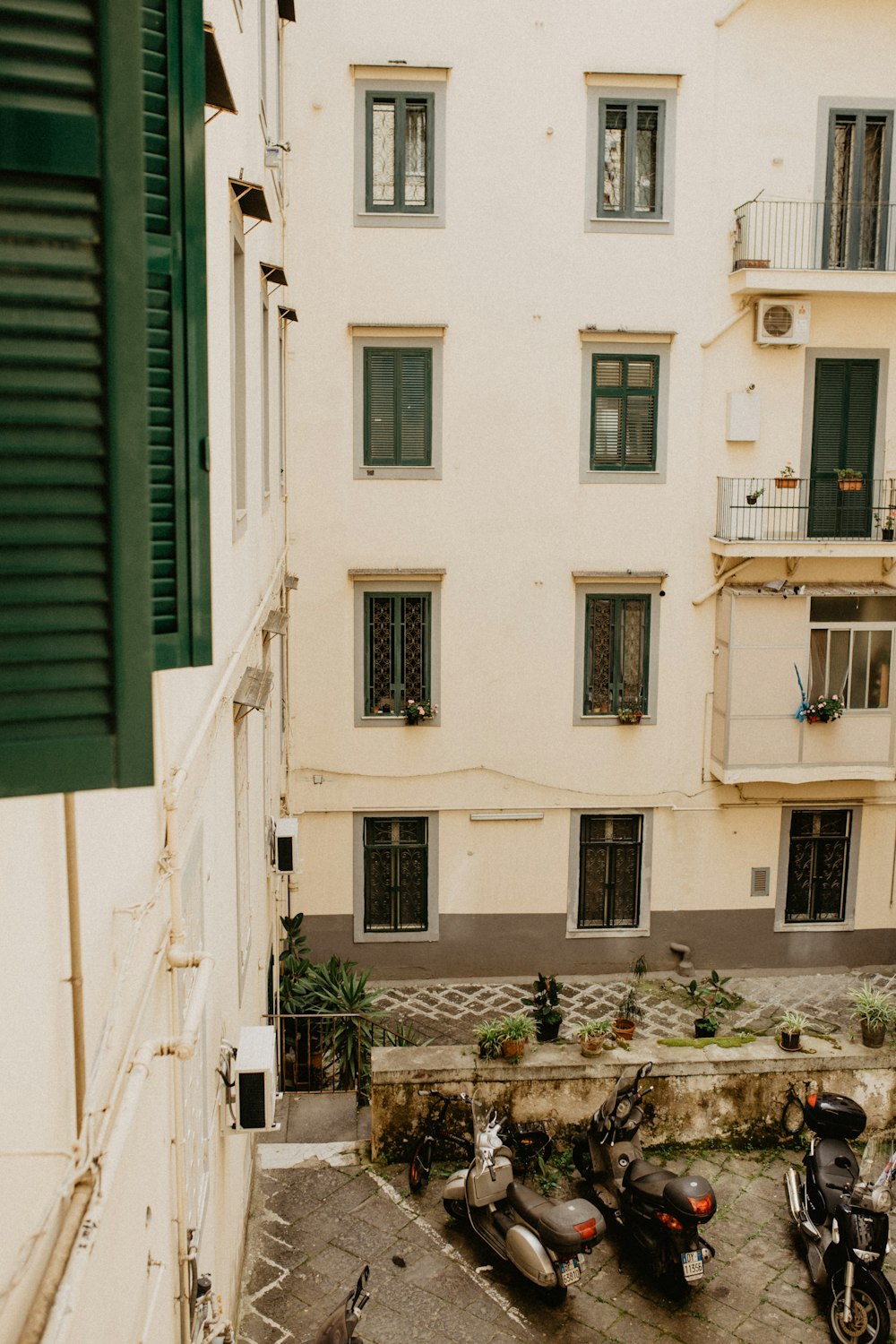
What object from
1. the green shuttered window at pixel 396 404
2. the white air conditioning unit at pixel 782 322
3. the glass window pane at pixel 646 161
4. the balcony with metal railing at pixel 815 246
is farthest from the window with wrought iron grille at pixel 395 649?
the balcony with metal railing at pixel 815 246

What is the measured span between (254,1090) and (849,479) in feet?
38.9

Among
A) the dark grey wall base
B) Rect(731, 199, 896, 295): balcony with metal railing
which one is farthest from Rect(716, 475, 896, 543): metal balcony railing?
the dark grey wall base

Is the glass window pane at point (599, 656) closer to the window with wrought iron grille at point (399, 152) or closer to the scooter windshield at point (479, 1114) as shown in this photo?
the window with wrought iron grille at point (399, 152)

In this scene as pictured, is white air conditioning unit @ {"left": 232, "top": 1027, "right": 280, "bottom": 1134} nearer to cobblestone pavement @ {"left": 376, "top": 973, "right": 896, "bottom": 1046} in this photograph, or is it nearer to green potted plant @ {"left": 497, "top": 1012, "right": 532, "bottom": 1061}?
green potted plant @ {"left": 497, "top": 1012, "right": 532, "bottom": 1061}

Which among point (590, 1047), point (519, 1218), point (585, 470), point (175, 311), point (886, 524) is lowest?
point (519, 1218)

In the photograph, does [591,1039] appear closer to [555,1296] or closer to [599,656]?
[555,1296]

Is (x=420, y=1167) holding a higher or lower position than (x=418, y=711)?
lower

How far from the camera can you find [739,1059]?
10641mm

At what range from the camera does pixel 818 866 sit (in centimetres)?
1650

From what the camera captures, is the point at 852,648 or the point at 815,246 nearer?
the point at 815,246

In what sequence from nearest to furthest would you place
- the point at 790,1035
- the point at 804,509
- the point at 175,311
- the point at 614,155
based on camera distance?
the point at 175,311
the point at 790,1035
the point at 614,155
the point at 804,509

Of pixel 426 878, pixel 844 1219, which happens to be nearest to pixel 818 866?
pixel 426 878

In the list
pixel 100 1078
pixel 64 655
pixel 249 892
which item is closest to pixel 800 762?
pixel 249 892

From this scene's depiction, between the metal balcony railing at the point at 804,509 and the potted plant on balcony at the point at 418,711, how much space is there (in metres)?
4.24
